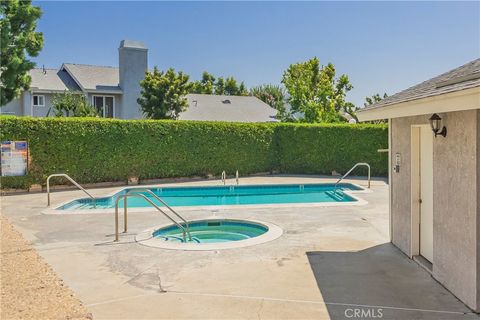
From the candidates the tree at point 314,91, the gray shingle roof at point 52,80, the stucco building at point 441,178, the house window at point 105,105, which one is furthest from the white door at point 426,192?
the gray shingle roof at point 52,80

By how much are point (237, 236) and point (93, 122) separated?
11721 mm

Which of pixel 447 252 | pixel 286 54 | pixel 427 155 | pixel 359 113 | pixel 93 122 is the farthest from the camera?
pixel 286 54

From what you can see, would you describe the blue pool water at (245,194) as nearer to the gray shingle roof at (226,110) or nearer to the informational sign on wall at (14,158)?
the informational sign on wall at (14,158)

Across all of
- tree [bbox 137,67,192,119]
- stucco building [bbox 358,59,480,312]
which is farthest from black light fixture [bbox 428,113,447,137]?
tree [bbox 137,67,192,119]

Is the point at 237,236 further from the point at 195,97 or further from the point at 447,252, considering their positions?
the point at 195,97

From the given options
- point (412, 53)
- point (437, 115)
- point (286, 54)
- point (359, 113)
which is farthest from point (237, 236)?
point (286, 54)

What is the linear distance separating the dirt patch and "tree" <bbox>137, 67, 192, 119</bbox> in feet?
93.8

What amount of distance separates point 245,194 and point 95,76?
24.7 metres

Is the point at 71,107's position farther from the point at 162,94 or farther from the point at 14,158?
the point at 14,158

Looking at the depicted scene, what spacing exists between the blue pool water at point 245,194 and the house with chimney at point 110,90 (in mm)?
19723

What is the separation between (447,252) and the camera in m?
6.15

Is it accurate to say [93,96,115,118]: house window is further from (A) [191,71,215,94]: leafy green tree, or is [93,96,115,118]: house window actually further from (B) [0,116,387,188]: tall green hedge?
(A) [191,71,215,94]: leafy green tree

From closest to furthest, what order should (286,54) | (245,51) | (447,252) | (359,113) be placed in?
(447,252) → (359,113) → (245,51) → (286,54)

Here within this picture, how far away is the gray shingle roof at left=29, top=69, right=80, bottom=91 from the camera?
34.6 meters
